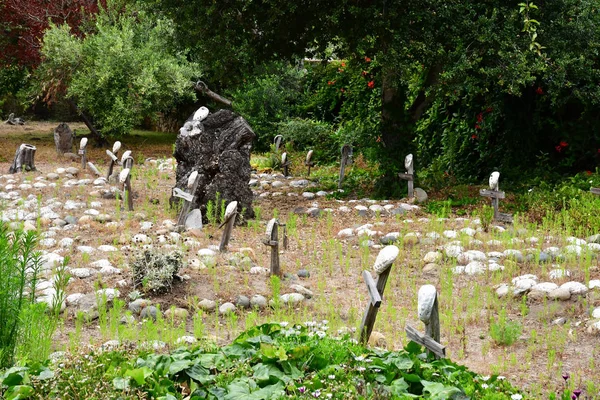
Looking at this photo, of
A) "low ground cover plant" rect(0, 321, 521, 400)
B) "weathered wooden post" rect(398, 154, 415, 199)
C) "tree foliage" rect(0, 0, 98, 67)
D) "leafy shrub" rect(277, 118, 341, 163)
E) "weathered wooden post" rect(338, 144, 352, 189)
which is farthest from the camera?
"tree foliage" rect(0, 0, 98, 67)

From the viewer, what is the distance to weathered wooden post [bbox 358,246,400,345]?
516cm

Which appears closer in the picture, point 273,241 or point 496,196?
point 273,241

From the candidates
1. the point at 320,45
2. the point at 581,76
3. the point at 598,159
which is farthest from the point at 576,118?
the point at 320,45

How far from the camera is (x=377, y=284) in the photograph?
213 inches

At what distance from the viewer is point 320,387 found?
4.21 metres

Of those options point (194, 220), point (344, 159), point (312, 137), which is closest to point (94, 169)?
point (344, 159)

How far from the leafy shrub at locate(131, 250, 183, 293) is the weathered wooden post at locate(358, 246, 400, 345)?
2.37 metres

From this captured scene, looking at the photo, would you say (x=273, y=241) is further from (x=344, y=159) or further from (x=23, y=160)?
(x=23, y=160)

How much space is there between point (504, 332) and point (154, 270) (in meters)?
3.20

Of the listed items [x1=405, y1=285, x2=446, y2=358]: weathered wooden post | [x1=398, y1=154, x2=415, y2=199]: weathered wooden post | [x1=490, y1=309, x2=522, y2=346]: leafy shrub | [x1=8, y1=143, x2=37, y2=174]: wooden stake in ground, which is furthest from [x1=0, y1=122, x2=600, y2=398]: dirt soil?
[x1=8, y1=143, x2=37, y2=174]: wooden stake in ground

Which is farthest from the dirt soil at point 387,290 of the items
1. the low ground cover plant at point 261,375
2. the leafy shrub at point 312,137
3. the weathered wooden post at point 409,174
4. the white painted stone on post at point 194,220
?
the leafy shrub at point 312,137

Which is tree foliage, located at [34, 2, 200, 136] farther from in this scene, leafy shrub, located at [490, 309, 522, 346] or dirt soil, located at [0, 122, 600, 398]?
leafy shrub, located at [490, 309, 522, 346]

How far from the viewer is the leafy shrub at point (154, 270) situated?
7008mm

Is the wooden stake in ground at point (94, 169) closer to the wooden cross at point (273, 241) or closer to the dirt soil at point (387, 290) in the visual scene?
the dirt soil at point (387, 290)
